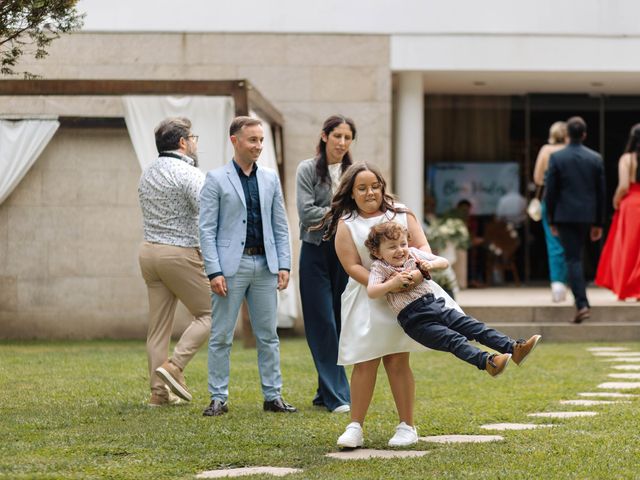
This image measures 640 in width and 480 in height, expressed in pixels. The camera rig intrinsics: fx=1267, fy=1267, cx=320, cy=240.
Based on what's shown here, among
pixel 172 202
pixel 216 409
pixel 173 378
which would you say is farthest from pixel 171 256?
pixel 216 409

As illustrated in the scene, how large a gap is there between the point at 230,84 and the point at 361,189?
6.40 meters

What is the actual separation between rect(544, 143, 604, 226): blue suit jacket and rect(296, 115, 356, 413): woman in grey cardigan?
5.51 m

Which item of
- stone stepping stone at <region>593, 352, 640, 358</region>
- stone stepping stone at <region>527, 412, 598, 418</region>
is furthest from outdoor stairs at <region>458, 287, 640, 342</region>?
stone stepping stone at <region>527, 412, 598, 418</region>

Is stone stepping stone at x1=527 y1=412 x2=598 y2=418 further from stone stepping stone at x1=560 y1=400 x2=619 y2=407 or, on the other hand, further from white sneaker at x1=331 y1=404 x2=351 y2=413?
white sneaker at x1=331 y1=404 x2=351 y2=413

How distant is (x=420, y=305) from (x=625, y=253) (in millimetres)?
8277

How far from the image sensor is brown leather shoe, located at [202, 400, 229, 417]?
7.96 m

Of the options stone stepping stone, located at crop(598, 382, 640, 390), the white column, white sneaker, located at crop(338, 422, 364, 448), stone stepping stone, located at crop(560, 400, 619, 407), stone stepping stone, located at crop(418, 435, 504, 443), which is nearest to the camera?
white sneaker, located at crop(338, 422, 364, 448)

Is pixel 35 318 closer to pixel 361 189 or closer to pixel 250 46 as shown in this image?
pixel 250 46

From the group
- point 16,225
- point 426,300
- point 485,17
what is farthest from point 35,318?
point 426,300

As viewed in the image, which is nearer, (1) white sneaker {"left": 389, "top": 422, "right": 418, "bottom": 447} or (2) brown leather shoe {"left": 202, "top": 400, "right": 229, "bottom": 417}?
(1) white sneaker {"left": 389, "top": 422, "right": 418, "bottom": 447}

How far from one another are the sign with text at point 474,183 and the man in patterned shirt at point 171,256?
34.4ft

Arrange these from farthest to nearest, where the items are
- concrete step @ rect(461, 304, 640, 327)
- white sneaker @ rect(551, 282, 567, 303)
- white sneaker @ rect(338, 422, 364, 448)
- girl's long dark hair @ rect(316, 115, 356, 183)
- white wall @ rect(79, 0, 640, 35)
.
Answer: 1. white wall @ rect(79, 0, 640, 35)
2. white sneaker @ rect(551, 282, 567, 303)
3. concrete step @ rect(461, 304, 640, 327)
4. girl's long dark hair @ rect(316, 115, 356, 183)
5. white sneaker @ rect(338, 422, 364, 448)

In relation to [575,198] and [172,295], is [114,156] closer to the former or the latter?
[575,198]

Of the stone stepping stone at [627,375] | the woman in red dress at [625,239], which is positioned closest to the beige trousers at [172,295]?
the stone stepping stone at [627,375]
